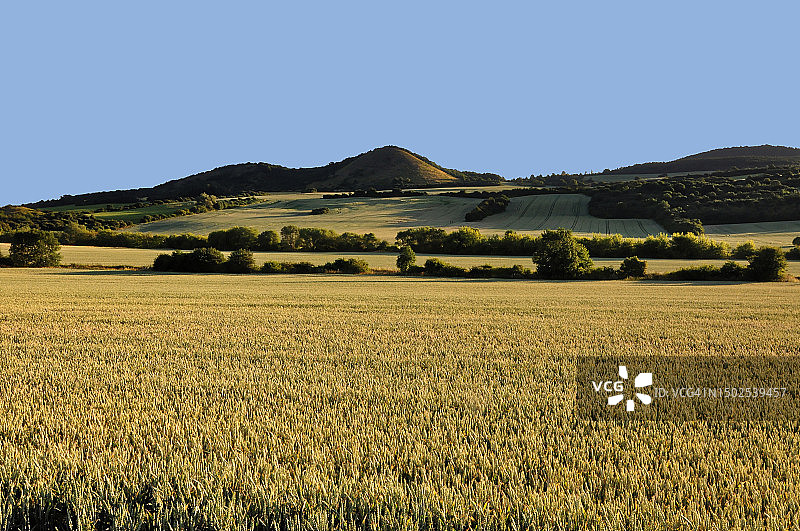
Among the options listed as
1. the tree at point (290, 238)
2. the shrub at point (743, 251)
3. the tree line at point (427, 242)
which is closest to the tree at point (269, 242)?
the tree line at point (427, 242)

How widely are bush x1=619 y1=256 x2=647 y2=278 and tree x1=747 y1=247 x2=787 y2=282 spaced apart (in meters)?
7.55

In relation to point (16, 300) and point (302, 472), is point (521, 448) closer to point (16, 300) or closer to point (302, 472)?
point (302, 472)

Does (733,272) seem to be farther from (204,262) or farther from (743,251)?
(204,262)

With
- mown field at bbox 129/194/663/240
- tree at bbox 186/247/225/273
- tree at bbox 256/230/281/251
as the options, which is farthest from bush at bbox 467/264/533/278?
mown field at bbox 129/194/663/240

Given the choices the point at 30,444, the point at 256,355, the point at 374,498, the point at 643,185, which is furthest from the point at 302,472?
the point at 643,185

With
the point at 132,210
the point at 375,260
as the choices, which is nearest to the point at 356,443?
the point at 375,260

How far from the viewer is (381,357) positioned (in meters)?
9.81

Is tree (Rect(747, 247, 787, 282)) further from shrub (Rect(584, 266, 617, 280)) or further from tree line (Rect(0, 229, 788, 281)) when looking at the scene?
shrub (Rect(584, 266, 617, 280))

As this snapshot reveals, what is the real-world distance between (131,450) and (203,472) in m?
1.13

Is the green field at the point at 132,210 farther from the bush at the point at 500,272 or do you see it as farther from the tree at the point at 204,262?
the bush at the point at 500,272

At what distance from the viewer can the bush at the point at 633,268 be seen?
41312 millimetres

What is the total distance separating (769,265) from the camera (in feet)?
125

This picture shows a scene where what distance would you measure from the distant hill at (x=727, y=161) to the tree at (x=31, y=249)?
159224 millimetres

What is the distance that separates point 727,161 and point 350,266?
162 m
